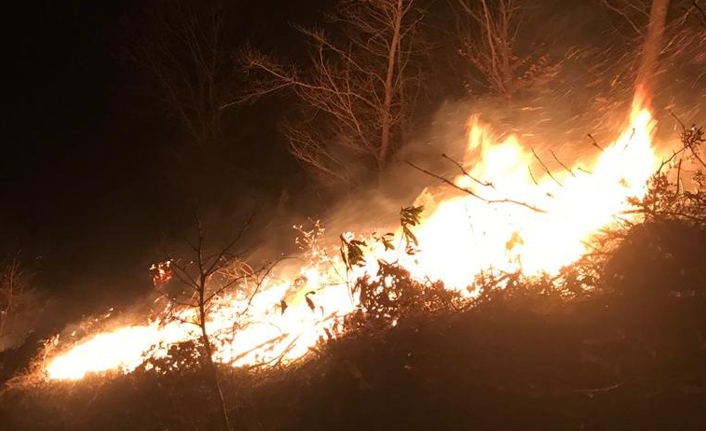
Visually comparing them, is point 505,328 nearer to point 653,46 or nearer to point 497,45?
point 653,46

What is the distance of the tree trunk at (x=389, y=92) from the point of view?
12992 millimetres

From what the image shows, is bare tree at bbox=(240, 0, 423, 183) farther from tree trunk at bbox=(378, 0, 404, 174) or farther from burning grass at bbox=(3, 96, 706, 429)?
burning grass at bbox=(3, 96, 706, 429)

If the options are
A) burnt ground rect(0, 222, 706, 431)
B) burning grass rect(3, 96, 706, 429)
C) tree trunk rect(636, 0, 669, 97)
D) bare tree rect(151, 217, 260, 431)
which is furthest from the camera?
tree trunk rect(636, 0, 669, 97)

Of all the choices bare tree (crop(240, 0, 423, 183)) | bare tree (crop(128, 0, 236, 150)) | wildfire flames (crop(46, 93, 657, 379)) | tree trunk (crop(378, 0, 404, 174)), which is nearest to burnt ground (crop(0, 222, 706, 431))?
wildfire flames (crop(46, 93, 657, 379))

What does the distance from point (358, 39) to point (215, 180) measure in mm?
9032

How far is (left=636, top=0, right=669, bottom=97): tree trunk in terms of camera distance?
8562 mm

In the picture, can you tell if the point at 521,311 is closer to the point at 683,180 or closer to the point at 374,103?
the point at 683,180

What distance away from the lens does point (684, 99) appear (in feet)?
24.5

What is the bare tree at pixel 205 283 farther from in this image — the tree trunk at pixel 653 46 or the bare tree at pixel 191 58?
the bare tree at pixel 191 58

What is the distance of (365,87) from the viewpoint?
45.1 ft

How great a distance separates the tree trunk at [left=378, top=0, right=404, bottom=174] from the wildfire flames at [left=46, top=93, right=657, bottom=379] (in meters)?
3.57

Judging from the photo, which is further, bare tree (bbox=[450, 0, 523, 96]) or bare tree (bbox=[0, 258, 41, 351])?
bare tree (bbox=[0, 258, 41, 351])

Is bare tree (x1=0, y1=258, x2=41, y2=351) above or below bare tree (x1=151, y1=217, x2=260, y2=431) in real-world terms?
above

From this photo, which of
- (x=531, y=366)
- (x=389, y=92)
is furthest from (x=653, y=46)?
Result: (x=531, y=366)
